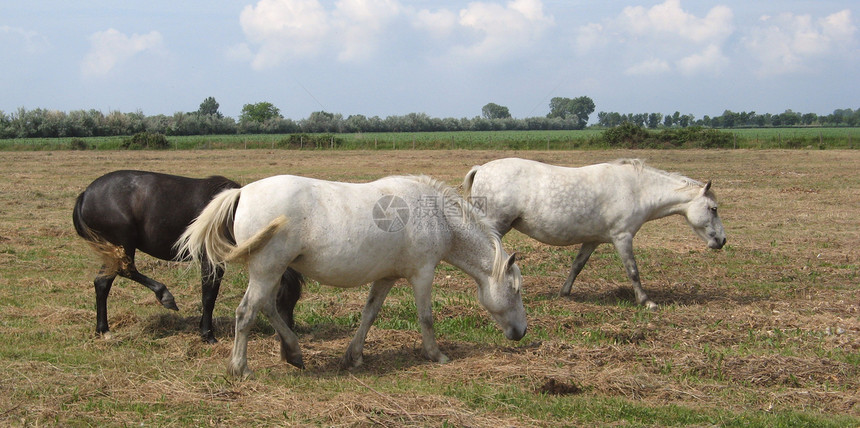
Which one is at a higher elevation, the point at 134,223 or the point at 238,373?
the point at 134,223

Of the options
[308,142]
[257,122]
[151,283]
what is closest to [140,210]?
[151,283]

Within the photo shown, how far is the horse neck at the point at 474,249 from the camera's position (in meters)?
6.11

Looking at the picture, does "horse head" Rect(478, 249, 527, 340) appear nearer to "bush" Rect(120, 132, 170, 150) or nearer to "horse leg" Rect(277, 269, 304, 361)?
"horse leg" Rect(277, 269, 304, 361)

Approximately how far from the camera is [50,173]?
25.0m

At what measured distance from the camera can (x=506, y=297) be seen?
20.1ft

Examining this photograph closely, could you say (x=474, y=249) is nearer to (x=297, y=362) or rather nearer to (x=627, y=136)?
(x=297, y=362)

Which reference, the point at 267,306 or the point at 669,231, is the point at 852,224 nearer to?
the point at 669,231

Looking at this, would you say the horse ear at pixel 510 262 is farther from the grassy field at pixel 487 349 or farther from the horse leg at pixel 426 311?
the grassy field at pixel 487 349

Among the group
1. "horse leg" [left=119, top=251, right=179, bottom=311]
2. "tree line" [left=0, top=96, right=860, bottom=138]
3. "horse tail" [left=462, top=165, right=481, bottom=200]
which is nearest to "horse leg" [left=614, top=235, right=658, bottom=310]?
"horse tail" [left=462, top=165, right=481, bottom=200]

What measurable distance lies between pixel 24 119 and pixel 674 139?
4974 cm

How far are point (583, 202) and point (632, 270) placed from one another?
1.04 m

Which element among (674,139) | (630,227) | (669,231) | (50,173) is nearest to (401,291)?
(630,227)

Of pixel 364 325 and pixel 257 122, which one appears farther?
pixel 257 122

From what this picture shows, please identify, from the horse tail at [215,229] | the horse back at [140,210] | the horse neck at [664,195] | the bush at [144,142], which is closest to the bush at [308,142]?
the bush at [144,142]
